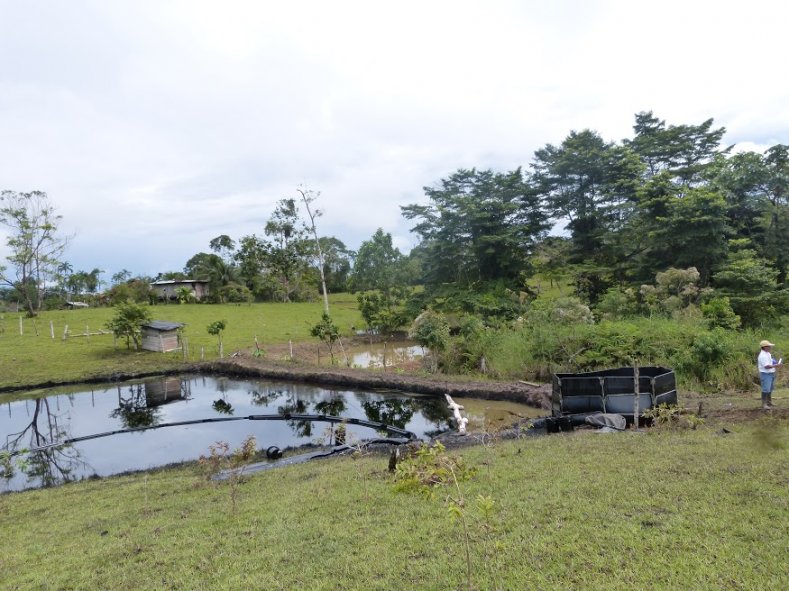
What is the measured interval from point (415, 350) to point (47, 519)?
61.9 feet

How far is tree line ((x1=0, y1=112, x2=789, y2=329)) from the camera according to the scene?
18719 mm

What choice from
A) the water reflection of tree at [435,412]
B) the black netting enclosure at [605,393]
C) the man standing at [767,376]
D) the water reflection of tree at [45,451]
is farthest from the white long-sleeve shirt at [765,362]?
the water reflection of tree at [45,451]

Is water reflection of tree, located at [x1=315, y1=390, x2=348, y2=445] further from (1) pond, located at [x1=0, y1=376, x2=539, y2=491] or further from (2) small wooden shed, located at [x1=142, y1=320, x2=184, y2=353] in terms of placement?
(2) small wooden shed, located at [x1=142, y1=320, x2=184, y2=353]

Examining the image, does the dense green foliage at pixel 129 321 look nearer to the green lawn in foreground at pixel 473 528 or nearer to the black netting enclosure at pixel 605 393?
the green lawn in foreground at pixel 473 528

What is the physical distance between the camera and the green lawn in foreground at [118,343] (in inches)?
776

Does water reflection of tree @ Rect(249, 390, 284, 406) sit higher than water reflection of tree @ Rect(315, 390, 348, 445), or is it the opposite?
water reflection of tree @ Rect(249, 390, 284, 406)

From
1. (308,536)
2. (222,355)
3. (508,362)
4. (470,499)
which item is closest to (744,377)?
(508,362)

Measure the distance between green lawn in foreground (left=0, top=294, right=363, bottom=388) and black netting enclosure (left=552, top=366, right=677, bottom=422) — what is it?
1700 cm

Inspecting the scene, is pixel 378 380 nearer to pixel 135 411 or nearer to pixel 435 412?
pixel 435 412

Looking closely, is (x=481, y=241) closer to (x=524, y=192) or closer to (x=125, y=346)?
(x=524, y=192)

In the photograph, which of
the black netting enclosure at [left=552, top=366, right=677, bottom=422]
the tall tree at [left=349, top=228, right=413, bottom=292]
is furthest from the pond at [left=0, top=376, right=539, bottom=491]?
the tall tree at [left=349, top=228, right=413, bottom=292]

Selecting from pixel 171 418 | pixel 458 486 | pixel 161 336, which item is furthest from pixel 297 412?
pixel 161 336

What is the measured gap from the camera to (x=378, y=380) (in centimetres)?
1644

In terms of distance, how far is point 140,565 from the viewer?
459cm
